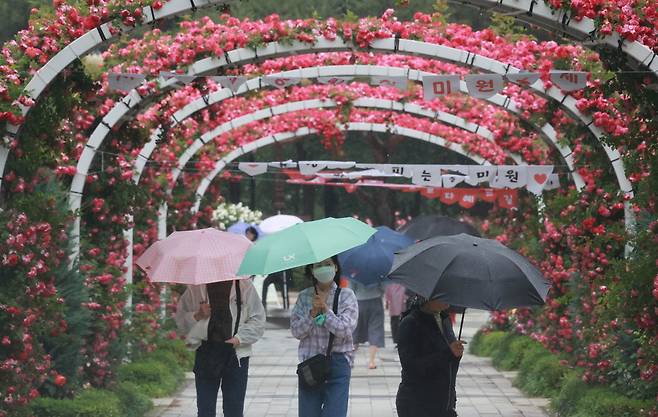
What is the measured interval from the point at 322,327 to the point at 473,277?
1242 millimetres

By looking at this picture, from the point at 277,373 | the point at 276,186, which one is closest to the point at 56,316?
the point at 277,373

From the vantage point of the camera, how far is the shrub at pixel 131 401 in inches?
511

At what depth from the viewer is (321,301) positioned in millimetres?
8516

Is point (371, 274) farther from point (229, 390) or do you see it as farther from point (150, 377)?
point (229, 390)

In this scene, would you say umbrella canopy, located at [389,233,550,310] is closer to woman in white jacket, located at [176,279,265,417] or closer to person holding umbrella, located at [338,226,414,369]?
woman in white jacket, located at [176,279,265,417]

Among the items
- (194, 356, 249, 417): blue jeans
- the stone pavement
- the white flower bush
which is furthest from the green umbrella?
the white flower bush

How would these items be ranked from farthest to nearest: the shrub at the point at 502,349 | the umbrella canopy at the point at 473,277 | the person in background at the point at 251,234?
the person in background at the point at 251,234, the shrub at the point at 502,349, the umbrella canopy at the point at 473,277

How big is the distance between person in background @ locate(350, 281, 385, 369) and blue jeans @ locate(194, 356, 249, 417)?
8401 mm

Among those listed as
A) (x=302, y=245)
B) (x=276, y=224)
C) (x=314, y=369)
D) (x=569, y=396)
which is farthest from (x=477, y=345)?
(x=302, y=245)

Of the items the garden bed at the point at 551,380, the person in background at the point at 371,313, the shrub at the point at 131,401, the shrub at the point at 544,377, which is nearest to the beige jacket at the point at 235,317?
the garden bed at the point at 551,380

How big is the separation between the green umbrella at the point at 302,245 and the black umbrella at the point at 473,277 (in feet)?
1.53

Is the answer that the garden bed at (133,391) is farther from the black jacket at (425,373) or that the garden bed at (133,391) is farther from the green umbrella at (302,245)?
the black jacket at (425,373)

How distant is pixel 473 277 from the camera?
303 inches

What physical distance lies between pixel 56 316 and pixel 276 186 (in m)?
27.4
